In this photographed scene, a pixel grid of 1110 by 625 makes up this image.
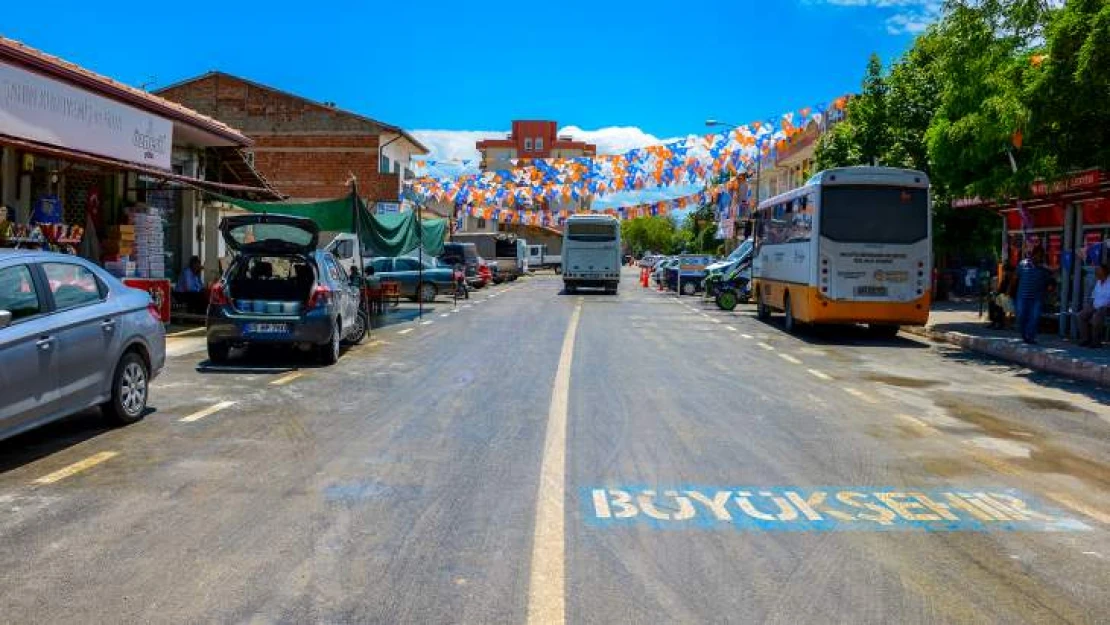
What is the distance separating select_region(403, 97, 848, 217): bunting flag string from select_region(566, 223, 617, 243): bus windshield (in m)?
1.42

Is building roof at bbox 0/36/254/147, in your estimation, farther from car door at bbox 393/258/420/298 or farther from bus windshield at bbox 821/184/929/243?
bus windshield at bbox 821/184/929/243

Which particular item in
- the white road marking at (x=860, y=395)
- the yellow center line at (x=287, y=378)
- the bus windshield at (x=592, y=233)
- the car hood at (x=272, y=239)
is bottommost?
the yellow center line at (x=287, y=378)

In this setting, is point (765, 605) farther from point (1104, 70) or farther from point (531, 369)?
point (1104, 70)

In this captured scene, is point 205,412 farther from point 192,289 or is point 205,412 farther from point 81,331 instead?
point 192,289

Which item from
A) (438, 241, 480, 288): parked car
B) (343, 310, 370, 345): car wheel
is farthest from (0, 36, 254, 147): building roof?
(438, 241, 480, 288): parked car

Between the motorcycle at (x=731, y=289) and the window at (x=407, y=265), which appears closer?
the motorcycle at (x=731, y=289)

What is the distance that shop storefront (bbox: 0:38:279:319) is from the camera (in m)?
14.4

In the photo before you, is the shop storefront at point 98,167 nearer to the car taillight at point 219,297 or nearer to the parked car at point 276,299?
the car taillight at point 219,297

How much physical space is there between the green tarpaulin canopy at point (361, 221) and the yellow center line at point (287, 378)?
23.7ft

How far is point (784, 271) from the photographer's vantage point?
22.1 m

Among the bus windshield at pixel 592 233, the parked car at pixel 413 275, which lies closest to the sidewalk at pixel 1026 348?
the parked car at pixel 413 275

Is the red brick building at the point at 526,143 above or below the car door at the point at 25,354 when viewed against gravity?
above

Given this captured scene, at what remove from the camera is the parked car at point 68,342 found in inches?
274

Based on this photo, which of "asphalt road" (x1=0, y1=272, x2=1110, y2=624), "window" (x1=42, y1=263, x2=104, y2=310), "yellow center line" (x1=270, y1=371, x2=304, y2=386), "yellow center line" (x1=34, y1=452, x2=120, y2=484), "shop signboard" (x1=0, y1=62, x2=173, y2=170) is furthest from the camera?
"shop signboard" (x1=0, y1=62, x2=173, y2=170)
